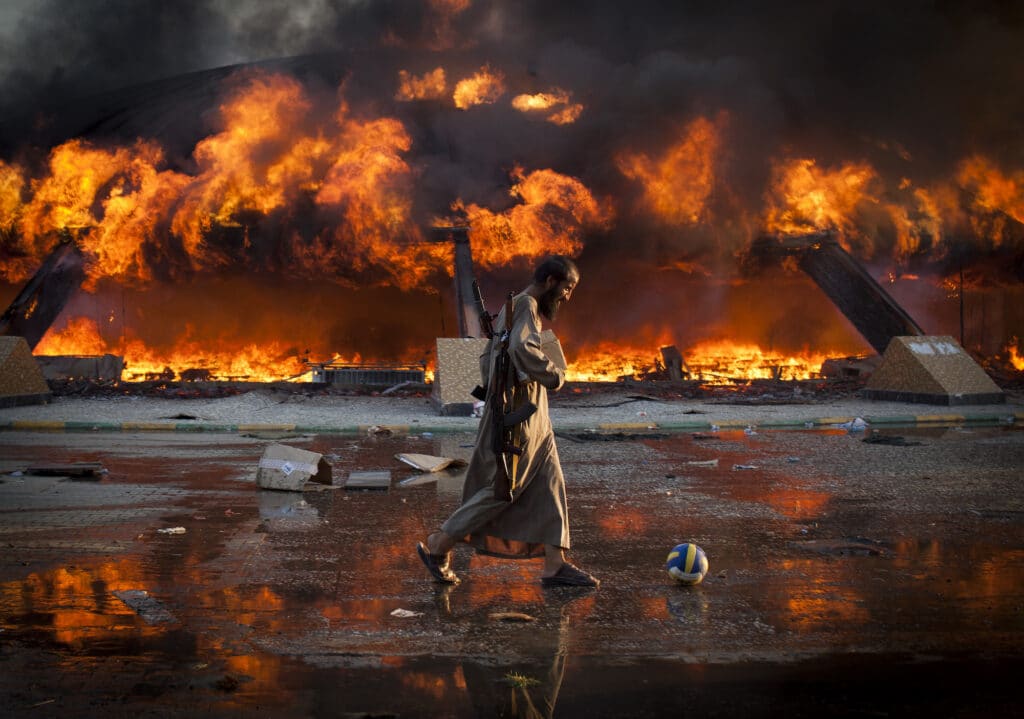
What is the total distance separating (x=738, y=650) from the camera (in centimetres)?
412

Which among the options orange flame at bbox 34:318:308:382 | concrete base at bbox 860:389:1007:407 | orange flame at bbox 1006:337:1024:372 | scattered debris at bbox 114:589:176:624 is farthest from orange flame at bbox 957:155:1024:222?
scattered debris at bbox 114:589:176:624

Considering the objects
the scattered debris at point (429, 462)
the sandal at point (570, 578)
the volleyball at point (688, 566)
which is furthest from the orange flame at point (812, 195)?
the sandal at point (570, 578)

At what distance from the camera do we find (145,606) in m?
4.71

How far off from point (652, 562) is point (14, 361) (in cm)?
1425

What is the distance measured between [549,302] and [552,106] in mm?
16958

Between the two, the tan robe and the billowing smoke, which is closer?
the tan robe

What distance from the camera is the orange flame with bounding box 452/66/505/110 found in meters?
21.9

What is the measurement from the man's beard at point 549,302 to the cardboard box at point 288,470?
372 centimetres

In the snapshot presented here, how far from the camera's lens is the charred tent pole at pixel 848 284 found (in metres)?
19.0

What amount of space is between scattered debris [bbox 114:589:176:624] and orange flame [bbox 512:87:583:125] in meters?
17.6

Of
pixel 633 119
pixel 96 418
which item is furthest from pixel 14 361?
pixel 633 119

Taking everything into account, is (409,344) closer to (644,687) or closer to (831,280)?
(831,280)

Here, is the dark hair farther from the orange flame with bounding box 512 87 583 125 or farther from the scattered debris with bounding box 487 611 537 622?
the orange flame with bounding box 512 87 583 125

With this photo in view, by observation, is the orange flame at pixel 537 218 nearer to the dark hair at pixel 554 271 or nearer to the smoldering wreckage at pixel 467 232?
the smoldering wreckage at pixel 467 232
